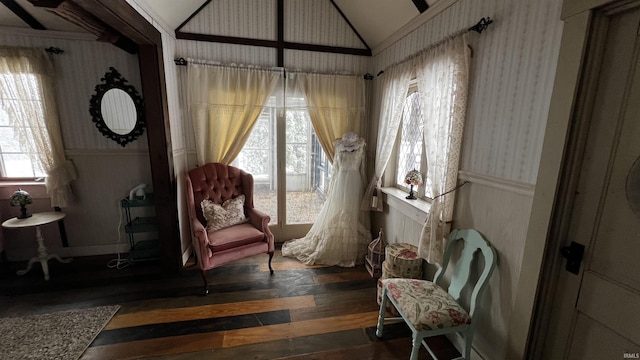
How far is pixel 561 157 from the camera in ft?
3.54

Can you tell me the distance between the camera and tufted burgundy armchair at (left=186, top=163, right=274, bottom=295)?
7.18 feet

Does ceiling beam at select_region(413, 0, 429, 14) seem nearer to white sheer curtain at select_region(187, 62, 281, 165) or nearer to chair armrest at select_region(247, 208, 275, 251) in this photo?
white sheer curtain at select_region(187, 62, 281, 165)

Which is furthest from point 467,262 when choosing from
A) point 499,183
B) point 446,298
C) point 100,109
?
point 100,109

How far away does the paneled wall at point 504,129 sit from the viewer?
1205 millimetres

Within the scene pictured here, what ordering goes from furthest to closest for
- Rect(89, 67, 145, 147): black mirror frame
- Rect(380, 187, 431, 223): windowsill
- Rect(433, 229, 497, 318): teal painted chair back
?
Rect(89, 67, 145, 147): black mirror frame → Rect(380, 187, 431, 223): windowsill → Rect(433, 229, 497, 318): teal painted chair back

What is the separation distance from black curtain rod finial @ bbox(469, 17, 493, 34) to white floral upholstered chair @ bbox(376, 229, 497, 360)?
1242 millimetres

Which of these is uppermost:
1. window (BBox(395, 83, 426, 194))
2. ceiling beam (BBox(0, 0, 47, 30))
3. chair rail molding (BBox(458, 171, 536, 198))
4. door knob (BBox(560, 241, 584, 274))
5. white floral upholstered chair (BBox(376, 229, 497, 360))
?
ceiling beam (BBox(0, 0, 47, 30))

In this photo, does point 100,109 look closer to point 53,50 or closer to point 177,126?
point 53,50

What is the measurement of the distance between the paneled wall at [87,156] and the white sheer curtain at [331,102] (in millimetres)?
1797

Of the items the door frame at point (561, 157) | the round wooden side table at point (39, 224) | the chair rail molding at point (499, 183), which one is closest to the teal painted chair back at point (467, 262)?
the door frame at point (561, 157)

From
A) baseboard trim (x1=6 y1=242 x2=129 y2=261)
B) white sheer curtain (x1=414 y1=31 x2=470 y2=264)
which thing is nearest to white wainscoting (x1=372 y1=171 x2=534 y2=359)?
white sheer curtain (x1=414 y1=31 x2=470 y2=264)

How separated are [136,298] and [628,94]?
3.30m

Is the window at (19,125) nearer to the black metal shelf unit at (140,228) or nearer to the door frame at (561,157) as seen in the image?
the black metal shelf unit at (140,228)

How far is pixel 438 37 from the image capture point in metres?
1.92
